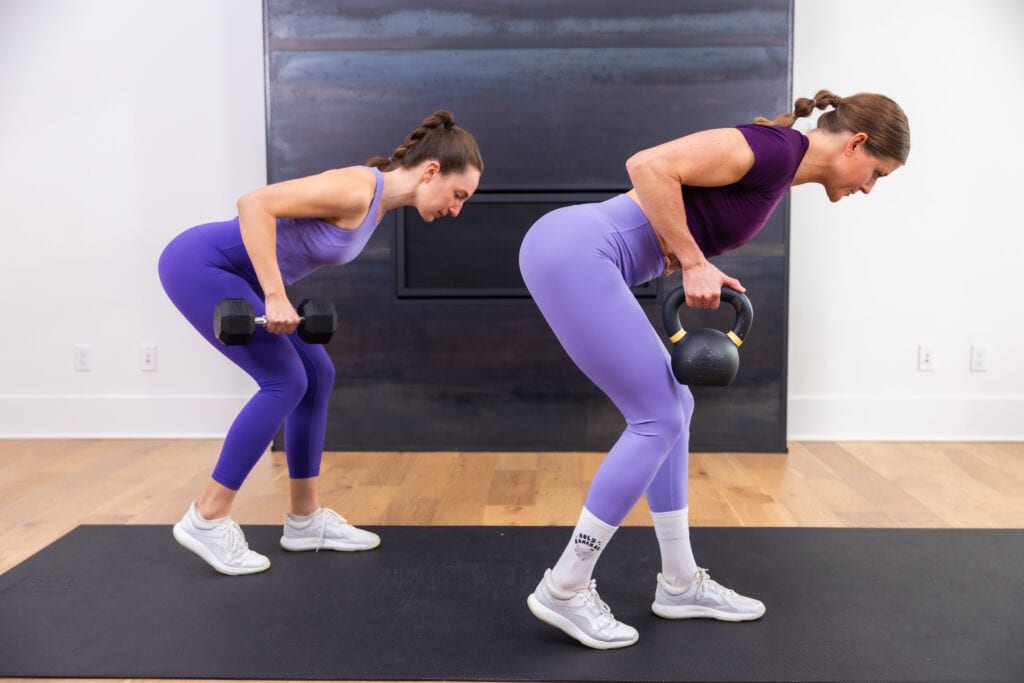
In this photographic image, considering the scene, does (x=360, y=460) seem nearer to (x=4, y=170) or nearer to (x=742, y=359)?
(x=742, y=359)

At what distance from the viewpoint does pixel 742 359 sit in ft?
11.4

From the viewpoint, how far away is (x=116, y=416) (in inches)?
149

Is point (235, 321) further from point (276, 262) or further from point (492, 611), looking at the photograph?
point (492, 611)

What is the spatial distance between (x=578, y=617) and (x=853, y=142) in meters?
0.99

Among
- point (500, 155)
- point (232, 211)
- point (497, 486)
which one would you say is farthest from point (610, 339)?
point (232, 211)

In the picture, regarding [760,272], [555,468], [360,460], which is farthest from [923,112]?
[360,460]

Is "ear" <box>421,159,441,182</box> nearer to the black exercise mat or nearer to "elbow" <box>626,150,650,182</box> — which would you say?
"elbow" <box>626,150,650,182</box>

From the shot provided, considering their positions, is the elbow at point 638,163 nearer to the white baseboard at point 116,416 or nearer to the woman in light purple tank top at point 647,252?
the woman in light purple tank top at point 647,252

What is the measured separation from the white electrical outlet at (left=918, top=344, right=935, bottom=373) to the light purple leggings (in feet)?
8.09

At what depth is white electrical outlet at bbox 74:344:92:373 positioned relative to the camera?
3758 mm

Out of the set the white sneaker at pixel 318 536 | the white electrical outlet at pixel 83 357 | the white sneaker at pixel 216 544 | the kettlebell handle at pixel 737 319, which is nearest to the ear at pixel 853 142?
the kettlebell handle at pixel 737 319

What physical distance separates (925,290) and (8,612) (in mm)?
3365

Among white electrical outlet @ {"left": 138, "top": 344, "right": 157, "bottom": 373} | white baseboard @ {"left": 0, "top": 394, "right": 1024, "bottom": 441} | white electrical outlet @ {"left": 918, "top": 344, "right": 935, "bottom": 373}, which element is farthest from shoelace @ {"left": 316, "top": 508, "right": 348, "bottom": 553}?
white electrical outlet @ {"left": 918, "top": 344, "right": 935, "bottom": 373}

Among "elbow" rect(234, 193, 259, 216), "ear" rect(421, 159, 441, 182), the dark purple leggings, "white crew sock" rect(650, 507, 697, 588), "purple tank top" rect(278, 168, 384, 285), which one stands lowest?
"white crew sock" rect(650, 507, 697, 588)
